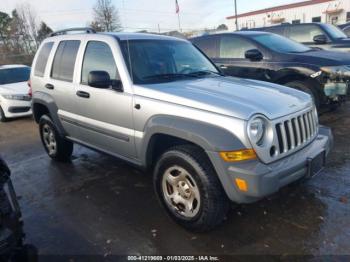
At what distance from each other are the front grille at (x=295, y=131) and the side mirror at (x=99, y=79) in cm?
182

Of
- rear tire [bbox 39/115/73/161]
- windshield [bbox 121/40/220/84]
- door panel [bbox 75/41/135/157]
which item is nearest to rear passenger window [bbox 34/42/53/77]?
rear tire [bbox 39/115/73/161]

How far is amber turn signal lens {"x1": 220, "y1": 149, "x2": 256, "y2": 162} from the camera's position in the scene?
2711mm

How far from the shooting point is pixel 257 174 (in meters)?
2.64

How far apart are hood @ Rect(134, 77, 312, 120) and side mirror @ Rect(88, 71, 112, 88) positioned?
0.35 m

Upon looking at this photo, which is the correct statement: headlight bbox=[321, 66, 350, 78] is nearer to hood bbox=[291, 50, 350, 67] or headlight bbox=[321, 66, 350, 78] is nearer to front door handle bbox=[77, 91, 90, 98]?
hood bbox=[291, 50, 350, 67]

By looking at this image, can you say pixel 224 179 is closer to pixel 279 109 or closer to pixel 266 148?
pixel 266 148

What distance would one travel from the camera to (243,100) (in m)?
3.04

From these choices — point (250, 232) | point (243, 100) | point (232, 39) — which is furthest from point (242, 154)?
point (232, 39)

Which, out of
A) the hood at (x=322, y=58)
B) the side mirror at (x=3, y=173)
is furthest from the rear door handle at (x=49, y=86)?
the hood at (x=322, y=58)

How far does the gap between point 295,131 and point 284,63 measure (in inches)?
145

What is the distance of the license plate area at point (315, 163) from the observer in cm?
302

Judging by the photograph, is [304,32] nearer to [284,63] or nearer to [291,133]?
[284,63]

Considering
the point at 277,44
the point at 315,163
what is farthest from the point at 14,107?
the point at 315,163

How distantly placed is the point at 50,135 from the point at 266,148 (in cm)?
372
